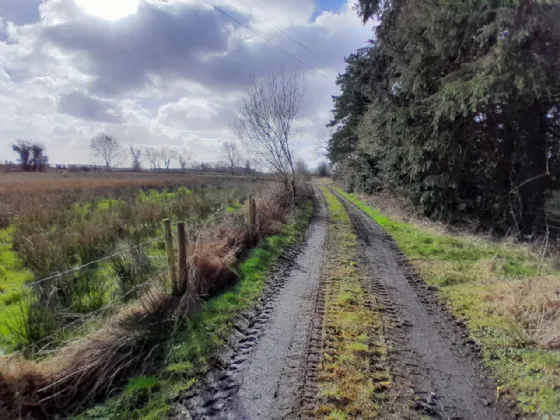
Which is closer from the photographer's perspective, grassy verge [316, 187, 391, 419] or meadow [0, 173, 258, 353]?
grassy verge [316, 187, 391, 419]

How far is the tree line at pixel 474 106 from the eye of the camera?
25.8ft

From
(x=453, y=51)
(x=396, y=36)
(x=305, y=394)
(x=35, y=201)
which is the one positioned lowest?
(x=305, y=394)

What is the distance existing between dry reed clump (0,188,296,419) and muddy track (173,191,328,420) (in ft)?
2.80

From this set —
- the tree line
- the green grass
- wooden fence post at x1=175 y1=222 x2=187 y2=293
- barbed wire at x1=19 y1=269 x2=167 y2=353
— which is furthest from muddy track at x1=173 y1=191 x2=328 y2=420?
the tree line

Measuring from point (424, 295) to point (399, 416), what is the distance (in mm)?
3088

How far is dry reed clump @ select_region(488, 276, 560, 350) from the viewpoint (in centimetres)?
368

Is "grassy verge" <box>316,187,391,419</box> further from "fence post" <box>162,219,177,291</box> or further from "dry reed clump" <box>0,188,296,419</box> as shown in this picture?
"fence post" <box>162,219,177,291</box>

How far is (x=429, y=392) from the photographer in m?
2.91

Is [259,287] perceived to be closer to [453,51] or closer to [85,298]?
[85,298]

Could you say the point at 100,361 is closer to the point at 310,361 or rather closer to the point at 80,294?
the point at 80,294

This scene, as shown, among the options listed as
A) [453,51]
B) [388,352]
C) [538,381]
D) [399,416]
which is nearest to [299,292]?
[388,352]

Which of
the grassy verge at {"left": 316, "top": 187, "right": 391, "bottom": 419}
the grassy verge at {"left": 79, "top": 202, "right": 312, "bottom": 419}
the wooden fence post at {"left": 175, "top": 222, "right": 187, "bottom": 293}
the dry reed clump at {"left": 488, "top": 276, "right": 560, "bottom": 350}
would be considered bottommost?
the grassy verge at {"left": 79, "top": 202, "right": 312, "bottom": 419}

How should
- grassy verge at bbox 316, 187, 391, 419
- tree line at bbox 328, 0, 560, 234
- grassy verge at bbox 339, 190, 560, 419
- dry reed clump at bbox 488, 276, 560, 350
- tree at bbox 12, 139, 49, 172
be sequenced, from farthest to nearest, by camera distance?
tree at bbox 12, 139, 49, 172, tree line at bbox 328, 0, 560, 234, dry reed clump at bbox 488, 276, 560, 350, grassy verge at bbox 339, 190, 560, 419, grassy verge at bbox 316, 187, 391, 419

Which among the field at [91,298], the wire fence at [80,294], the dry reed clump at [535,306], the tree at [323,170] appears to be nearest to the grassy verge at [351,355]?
the dry reed clump at [535,306]
